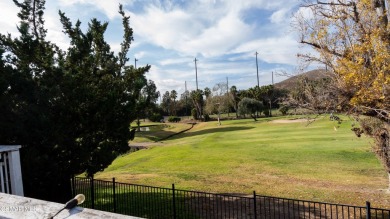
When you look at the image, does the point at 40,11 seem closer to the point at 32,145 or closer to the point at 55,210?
the point at 32,145

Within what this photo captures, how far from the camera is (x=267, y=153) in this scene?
21906 millimetres

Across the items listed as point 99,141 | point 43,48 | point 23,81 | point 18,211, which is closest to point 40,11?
point 43,48

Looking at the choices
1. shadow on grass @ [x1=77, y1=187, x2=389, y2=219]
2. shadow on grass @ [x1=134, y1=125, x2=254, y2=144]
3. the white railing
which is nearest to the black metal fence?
shadow on grass @ [x1=77, y1=187, x2=389, y2=219]

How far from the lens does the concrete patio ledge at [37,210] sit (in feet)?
8.13

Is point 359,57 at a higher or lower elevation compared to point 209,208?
higher

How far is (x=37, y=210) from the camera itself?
270 cm

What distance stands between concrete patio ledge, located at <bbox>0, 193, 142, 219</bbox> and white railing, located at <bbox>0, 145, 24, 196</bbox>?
2553 millimetres

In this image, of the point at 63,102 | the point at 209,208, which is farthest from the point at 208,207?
the point at 63,102

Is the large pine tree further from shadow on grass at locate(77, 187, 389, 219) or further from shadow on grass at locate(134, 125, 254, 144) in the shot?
shadow on grass at locate(134, 125, 254, 144)

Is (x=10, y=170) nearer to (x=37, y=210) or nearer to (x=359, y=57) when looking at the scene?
(x=37, y=210)

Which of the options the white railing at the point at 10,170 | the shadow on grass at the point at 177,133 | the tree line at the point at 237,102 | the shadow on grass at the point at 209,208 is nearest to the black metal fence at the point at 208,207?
the shadow on grass at the point at 209,208

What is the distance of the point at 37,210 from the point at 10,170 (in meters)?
3.33

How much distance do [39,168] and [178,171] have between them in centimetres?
1071

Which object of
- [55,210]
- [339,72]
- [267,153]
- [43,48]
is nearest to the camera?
[55,210]
